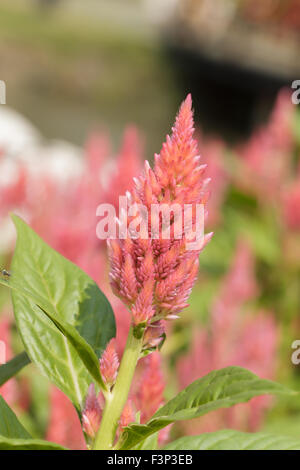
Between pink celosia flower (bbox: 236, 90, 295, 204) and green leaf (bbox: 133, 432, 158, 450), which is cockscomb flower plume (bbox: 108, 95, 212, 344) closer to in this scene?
green leaf (bbox: 133, 432, 158, 450)

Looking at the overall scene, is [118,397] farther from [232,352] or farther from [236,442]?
[232,352]

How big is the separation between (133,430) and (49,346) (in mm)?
148

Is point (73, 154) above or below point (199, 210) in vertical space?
above

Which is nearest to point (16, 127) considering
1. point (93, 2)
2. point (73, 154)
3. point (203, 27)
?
point (73, 154)

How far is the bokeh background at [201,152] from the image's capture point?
1.77 m

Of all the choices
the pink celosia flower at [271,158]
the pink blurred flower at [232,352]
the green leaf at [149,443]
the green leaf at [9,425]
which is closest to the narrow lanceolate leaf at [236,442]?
the green leaf at [149,443]

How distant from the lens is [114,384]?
0.73m

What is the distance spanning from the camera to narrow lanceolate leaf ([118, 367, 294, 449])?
625 millimetres

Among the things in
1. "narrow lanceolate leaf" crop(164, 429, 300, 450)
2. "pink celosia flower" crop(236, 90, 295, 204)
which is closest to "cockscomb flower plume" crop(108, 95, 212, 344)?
"narrow lanceolate leaf" crop(164, 429, 300, 450)

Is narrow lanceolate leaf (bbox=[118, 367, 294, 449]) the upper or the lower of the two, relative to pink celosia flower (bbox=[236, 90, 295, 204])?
lower

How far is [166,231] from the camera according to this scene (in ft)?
2.18

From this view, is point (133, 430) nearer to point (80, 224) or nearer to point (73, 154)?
point (80, 224)

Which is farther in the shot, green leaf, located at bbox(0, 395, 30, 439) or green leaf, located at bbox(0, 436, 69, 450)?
green leaf, located at bbox(0, 395, 30, 439)

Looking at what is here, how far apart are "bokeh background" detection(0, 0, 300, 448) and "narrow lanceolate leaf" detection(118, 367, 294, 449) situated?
4.3 inches
